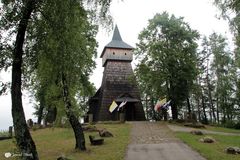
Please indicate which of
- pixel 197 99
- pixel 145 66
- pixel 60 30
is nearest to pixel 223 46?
pixel 197 99

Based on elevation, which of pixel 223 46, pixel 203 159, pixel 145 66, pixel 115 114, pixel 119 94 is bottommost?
pixel 203 159

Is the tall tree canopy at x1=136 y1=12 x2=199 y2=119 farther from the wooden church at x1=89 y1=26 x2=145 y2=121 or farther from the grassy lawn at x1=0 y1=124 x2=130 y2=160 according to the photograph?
the grassy lawn at x1=0 y1=124 x2=130 y2=160

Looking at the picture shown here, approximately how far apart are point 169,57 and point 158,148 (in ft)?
64.2

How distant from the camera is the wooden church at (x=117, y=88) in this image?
39062mm

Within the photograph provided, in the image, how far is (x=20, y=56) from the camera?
38.4ft

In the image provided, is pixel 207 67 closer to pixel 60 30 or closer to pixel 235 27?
pixel 235 27

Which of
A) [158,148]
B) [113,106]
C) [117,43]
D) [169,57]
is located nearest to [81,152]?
[158,148]

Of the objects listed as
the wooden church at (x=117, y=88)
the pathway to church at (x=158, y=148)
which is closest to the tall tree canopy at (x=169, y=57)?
the wooden church at (x=117, y=88)

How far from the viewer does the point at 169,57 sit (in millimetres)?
36344

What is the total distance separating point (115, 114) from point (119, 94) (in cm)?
269

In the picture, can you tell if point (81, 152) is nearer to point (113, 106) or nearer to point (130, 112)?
point (113, 106)

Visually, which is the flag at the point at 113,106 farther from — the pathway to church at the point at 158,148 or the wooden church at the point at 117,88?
the pathway to church at the point at 158,148

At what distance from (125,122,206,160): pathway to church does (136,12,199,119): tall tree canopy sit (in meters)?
12.9

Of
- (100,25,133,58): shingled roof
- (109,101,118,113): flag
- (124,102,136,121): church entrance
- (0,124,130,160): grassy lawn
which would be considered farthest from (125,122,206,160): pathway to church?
(100,25,133,58): shingled roof
